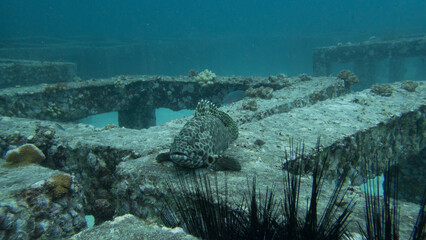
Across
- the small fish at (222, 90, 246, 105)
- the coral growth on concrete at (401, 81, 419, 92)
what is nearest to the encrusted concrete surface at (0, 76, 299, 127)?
the small fish at (222, 90, 246, 105)

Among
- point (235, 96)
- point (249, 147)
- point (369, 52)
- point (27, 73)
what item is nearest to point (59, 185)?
point (249, 147)

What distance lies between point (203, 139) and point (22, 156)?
3151 mm

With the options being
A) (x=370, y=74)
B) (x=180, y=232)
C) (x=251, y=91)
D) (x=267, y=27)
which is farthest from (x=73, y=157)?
(x=267, y=27)

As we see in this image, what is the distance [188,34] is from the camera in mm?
67312

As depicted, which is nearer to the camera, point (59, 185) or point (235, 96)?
point (59, 185)

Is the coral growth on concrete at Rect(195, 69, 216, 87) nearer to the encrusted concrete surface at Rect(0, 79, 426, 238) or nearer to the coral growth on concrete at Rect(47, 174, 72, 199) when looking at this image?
the encrusted concrete surface at Rect(0, 79, 426, 238)

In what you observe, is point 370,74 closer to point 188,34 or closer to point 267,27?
point 188,34

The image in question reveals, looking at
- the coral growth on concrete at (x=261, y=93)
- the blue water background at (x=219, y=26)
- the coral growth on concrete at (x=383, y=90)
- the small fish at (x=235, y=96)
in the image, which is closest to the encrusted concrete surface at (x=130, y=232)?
the coral growth on concrete at (x=261, y=93)

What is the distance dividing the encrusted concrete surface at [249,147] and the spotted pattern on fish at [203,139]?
0.73ft

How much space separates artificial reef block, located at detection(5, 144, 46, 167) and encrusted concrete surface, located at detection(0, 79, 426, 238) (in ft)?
1.81

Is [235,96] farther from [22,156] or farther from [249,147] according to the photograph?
[22,156]

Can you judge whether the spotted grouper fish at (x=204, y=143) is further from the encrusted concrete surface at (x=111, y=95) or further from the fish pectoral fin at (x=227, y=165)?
the encrusted concrete surface at (x=111, y=95)

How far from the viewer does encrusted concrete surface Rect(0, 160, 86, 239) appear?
2.48 meters

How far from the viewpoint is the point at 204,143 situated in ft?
9.52
